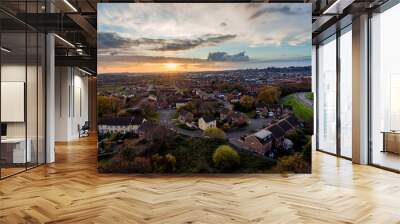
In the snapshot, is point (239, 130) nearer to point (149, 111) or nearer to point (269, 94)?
point (269, 94)

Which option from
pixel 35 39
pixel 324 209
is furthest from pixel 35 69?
pixel 324 209

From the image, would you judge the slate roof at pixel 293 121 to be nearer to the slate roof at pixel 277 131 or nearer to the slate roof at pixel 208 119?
the slate roof at pixel 277 131

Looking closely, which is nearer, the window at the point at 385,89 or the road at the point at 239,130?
the road at the point at 239,130

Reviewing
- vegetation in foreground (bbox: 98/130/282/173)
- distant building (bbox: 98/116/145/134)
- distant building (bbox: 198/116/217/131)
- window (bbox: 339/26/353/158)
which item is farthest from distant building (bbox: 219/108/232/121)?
window (bbox: 339/26/353/158)

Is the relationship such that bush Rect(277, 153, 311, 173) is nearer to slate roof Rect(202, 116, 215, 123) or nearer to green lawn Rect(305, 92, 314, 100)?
green lawn Rect(305, 92, 314, 100)

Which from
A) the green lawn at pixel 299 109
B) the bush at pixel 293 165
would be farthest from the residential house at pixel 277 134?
the green lawn at pixel 299 109

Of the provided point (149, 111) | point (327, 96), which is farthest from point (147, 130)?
point (327, 96)
